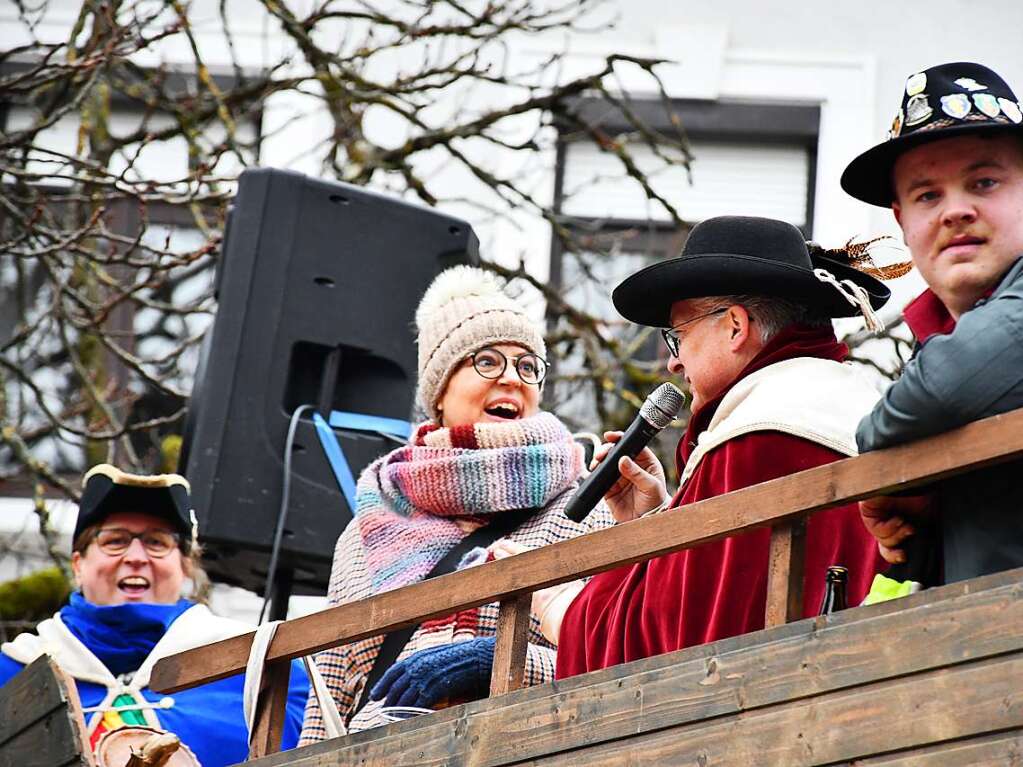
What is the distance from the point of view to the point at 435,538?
5.31 m

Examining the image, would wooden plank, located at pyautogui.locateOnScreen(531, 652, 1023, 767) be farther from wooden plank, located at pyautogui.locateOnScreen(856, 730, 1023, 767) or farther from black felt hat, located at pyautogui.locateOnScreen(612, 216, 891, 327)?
black felt hat, located at pyautogui.locateOnScreen(612, 216, 891, 327)

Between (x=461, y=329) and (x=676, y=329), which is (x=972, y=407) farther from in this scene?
(x=461, y=329)

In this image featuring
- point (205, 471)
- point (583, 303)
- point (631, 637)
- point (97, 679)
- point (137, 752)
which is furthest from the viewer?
point (583, 303)

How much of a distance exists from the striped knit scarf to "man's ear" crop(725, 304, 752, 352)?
96 cm

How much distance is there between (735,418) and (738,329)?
0.92 feet

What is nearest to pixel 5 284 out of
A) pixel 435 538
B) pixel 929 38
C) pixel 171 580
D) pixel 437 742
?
pixel 929 38

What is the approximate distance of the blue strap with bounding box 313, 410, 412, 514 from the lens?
6879 millimetres

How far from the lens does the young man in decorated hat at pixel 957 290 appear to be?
3461 mm

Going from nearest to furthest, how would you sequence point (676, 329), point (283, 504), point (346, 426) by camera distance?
point (676, 329) → point (283, 504) → point (346, 426)

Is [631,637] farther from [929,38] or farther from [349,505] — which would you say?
[929,38]

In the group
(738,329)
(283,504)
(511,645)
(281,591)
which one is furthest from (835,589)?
(281,591)

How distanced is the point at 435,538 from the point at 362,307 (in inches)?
79.9

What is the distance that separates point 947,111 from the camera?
386cm

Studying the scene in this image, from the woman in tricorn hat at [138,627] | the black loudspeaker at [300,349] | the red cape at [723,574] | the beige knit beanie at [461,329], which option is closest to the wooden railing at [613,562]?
the red cape at [723,574]
